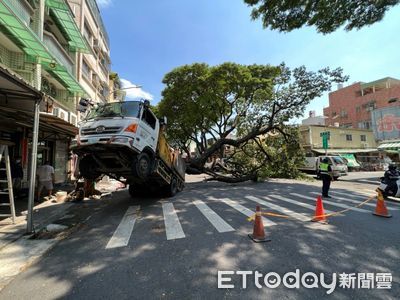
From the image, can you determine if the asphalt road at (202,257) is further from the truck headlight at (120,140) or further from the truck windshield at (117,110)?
the truck windshield at (117,110)

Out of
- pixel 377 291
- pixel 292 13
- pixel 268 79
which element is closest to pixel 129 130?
pixel 377 291

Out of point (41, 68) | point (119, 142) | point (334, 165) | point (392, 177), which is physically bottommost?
point (392, 177)

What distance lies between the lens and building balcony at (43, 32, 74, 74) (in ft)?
41.0

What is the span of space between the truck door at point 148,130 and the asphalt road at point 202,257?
2489mm

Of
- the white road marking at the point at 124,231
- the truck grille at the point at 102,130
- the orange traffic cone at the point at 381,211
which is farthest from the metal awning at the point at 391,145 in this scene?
the truck grille at the point at 102,130

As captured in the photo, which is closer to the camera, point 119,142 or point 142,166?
point 119,142

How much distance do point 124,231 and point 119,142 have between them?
7.89ft

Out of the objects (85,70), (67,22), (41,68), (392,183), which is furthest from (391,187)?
(85,70)

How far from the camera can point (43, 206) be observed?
853cm

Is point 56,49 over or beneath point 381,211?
over

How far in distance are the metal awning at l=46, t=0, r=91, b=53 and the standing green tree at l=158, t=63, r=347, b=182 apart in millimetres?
9218

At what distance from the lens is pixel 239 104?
2445 cm

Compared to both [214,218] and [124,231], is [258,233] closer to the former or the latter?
[214,218]

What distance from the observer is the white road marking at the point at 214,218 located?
5538 mm
